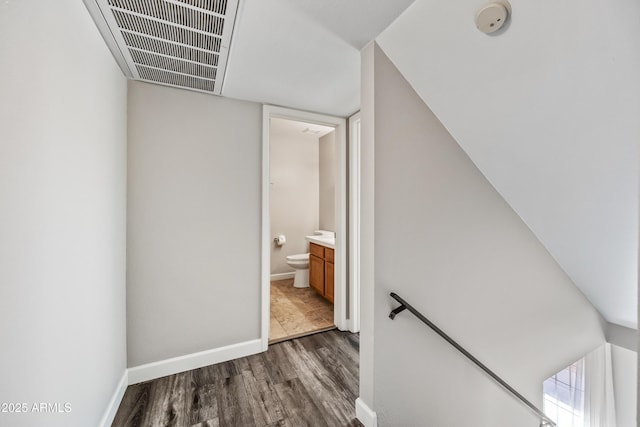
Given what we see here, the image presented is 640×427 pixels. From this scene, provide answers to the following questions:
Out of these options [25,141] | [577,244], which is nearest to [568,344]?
[577,244]

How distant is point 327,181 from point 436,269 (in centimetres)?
317

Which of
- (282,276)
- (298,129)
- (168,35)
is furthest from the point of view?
(282,276)

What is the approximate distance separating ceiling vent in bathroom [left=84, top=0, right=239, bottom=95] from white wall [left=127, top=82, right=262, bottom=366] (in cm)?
28

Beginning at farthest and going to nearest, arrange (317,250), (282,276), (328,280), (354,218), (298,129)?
(282,276), (298,129), (317,250), (328,280), (354,218)

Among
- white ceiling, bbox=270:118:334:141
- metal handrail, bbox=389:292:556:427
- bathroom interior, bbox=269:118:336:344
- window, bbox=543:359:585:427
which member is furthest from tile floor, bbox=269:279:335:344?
window, bbox=543:359:585:427

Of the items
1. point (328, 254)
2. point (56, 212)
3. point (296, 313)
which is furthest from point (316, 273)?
point (56, 212)

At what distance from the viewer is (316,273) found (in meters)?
3.55

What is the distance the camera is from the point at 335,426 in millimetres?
1500

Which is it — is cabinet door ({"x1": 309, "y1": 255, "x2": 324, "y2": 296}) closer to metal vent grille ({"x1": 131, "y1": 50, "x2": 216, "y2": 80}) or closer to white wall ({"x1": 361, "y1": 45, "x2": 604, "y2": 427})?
white wall ({"x1": 361, "y1": 45, "x2": 604, "y2": 427})

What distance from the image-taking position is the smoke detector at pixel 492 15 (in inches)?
38.1

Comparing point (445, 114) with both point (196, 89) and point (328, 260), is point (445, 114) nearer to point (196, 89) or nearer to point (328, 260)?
point (196, 89)

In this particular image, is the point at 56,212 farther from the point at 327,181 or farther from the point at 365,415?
the point at 327,181

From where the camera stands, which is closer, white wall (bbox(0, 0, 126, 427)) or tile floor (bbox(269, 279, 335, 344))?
white wall (bbox(0, 0, 126, 427))

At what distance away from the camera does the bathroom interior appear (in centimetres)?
396
